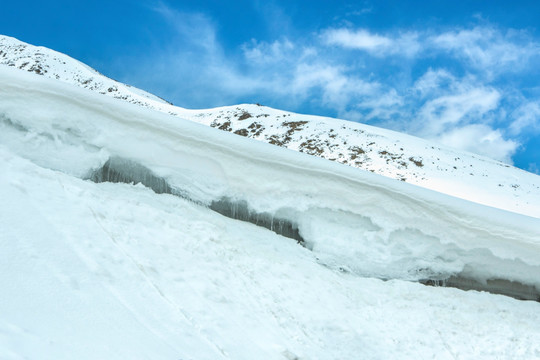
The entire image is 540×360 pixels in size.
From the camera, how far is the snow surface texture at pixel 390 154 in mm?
15953

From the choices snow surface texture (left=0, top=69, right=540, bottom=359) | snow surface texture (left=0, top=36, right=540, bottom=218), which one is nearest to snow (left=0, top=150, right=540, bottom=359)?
snow surface texture (left=0, top=69, right=540, bottom=359)

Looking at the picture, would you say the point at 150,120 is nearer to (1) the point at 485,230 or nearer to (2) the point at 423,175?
(1) the point at 485,230

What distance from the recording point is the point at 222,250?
13.8 feet

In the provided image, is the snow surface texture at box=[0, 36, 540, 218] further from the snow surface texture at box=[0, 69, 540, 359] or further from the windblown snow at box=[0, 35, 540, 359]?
the snow surface texture at box=[0, 69, 540, 359]

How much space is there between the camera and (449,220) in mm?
5023

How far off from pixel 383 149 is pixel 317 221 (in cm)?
1590

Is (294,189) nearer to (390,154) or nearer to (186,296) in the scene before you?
(186,296)

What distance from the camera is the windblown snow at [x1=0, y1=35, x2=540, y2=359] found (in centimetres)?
266

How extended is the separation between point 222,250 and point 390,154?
654 inches

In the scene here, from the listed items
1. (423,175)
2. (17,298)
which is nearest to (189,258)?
(17,298)

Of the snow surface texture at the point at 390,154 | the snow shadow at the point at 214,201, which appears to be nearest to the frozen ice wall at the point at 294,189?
the snow shadow at the point at 214,201

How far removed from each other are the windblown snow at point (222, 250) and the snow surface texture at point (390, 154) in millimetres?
11232

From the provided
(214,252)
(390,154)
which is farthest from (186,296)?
(390,154)

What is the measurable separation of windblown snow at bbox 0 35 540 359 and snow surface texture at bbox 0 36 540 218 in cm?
1123
